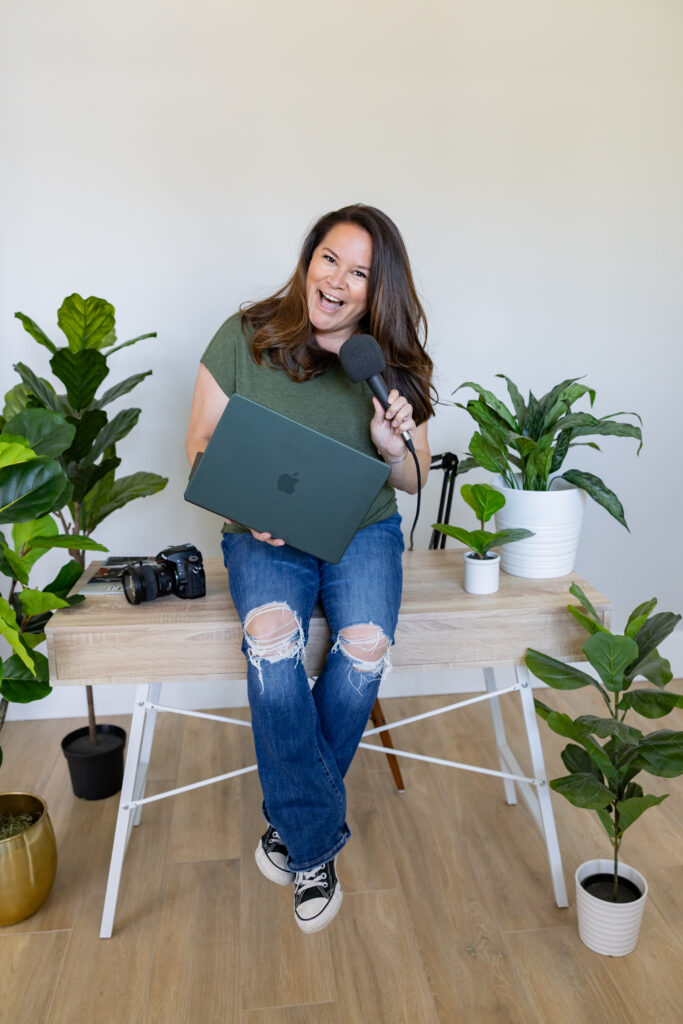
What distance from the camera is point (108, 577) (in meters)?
1.96

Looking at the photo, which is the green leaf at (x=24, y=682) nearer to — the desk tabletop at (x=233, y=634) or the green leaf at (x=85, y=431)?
the desk tabletop at (x=233, y=634)

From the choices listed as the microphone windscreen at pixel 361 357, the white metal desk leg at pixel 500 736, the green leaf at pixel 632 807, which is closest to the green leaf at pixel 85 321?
the microphone windscreen at pixel 361 357

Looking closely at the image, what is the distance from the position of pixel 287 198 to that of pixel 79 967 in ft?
6.45

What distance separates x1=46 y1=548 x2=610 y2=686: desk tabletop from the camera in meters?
1.70

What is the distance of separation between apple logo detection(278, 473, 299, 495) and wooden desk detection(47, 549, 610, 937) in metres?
0.32

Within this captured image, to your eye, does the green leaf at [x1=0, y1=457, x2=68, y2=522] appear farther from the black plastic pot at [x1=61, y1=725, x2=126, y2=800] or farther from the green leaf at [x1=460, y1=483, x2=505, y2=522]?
the black plastic pot at [x1=61, y1=725, x2=126, y2=800]

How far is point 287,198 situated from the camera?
2.44 metres

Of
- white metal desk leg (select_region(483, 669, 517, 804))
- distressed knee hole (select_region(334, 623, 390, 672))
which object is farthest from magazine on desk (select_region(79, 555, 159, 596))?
white metal desk leg (select_region(483, 669, 517, 804))

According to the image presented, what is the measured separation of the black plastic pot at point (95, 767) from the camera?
2215mm

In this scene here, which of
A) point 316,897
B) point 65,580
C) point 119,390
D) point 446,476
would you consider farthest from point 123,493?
point 316,897

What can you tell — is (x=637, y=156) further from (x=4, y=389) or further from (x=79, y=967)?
(x=79, y=967)

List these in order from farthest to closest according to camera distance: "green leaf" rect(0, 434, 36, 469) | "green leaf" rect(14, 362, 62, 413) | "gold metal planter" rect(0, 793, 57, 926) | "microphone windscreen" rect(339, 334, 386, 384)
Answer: "green leaf" rect(14, 362, 62, 413)
"gold metal planter" rect(0, 793, 57, 926)
"microphone windscreen" rect(339, 334, 386, 384)
"green leaf" rect(0, 434, 36, 469)

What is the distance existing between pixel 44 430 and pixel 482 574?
0.93 metres

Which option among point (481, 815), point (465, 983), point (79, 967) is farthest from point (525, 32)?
point (79, 967)
